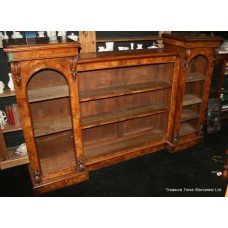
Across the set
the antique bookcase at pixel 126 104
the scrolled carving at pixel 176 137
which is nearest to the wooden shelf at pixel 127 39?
the antique bookcase at pixel 126 104

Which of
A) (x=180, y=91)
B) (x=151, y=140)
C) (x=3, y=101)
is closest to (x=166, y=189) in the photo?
(x=151, y=140)

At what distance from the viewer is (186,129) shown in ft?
13.2

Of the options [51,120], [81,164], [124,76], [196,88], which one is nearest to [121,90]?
[124,76]

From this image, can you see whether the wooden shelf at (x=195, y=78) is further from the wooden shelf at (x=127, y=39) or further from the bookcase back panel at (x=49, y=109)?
the bookcase back panel at (x=49, y=109)

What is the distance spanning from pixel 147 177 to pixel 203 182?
0.76 m

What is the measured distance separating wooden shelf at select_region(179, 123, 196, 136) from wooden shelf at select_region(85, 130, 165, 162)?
1.19 feet

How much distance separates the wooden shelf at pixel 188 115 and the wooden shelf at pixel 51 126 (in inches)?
75.4

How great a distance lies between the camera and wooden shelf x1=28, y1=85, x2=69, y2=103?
2.68 m

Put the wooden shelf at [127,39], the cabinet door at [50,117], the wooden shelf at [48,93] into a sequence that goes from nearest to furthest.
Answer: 1. the cabinet door at [50,117]
2. the wooden shelf at [48,93]
3. the wooden shelf at [127,39]

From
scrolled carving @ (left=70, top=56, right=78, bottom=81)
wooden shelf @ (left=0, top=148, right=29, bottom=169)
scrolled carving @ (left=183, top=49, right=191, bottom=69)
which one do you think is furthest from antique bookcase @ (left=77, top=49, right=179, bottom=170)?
wooden shelf @ (left=0, top=148, right=29, bottom=169)

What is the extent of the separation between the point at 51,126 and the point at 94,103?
74 cm

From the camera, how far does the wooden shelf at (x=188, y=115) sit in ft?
12.5

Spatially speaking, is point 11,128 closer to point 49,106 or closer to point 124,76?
point 49,106

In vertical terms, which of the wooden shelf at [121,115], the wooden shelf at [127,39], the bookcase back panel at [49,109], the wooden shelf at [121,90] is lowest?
the wooden shelf at [121,115]
